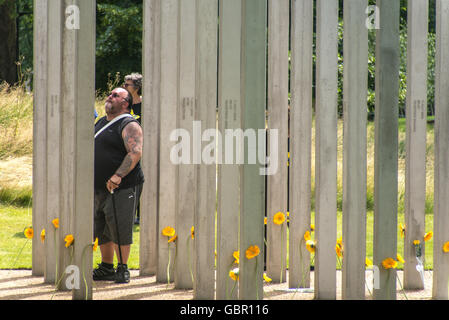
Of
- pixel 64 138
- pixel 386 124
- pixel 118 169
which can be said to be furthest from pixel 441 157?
pixel 64 138

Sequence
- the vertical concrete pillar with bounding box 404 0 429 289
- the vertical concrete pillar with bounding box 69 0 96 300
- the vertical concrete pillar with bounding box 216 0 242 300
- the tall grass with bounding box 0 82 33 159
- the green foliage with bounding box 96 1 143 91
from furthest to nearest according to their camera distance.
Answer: the green foliage with bounding box 96 1 143 91
the tall grass with bounding box 0 82 33 159
the vertical concrete pillar with bounding box 404 0 429 289
the vertical concrete pillar with bounding box 69 0 96 300
the vertical concrete pillar with bounding box 216 0 242 300

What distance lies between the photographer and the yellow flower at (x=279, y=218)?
240 inches

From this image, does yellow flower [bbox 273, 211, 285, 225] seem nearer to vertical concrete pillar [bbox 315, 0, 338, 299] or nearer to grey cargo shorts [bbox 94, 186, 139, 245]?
vertical concrete pillar [bbox 315, 0, 338, 299]

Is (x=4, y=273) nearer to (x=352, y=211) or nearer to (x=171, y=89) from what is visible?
(x=171, y=89)

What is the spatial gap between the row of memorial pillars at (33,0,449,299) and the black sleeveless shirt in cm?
31

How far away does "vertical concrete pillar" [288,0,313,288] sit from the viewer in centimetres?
590

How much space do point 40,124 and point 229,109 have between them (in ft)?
8.21

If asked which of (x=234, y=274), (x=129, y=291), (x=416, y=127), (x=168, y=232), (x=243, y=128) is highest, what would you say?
(x=416, y=127)

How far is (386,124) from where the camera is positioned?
401cm

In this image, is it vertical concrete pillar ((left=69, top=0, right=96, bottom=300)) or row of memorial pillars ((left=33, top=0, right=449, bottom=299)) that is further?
vertical concrete pillar ((left=69, top=0, right=96, bottom=300))

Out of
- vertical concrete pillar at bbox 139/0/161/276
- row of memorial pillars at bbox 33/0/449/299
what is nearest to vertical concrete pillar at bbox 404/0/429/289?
row of memorial pillars at bbox 33/0/449/299

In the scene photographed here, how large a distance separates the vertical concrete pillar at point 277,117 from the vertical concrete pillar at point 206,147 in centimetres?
140

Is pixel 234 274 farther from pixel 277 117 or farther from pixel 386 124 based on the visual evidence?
pixel 277 117
